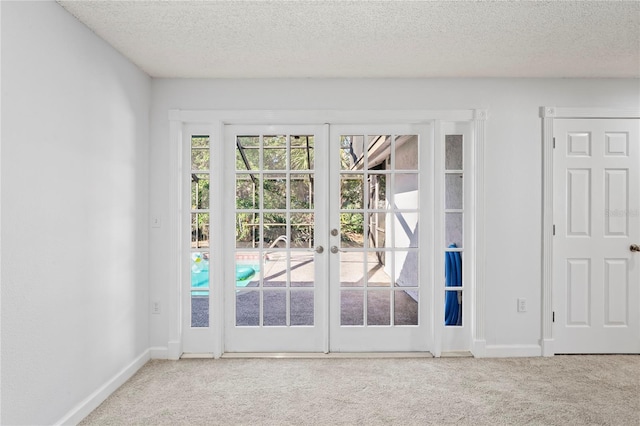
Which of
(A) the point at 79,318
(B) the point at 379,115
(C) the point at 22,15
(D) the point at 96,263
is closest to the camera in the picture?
(C) the point at 22,15

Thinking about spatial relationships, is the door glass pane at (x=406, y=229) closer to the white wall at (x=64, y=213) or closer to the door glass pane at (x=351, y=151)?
the door glass pane at (x=351, y=151)

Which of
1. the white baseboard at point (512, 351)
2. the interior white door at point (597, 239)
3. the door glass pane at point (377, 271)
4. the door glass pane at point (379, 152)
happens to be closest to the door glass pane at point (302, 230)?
the door glass pane at point (377, 271)

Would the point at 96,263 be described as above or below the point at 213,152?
below

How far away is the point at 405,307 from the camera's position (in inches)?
137

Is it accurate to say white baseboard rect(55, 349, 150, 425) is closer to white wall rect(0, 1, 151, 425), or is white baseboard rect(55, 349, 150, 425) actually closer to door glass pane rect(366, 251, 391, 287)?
white wall rect(0, 1, 151, 425)

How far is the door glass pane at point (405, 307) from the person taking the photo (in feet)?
11.4

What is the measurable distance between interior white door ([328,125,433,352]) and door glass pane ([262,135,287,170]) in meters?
0.42

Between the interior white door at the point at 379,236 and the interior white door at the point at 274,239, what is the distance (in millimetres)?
166

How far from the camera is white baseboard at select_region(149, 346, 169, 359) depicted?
3354 millimetres

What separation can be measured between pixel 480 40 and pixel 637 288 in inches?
102

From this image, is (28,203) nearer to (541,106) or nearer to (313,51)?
(313,51)

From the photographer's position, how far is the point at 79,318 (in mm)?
2400

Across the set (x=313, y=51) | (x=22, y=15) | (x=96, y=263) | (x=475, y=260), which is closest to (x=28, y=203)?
(x=96, y=263)

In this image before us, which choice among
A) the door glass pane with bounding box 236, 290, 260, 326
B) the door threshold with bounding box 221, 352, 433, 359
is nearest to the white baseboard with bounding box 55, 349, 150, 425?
the door threshold with bounding box 221, 352, 433, 359
